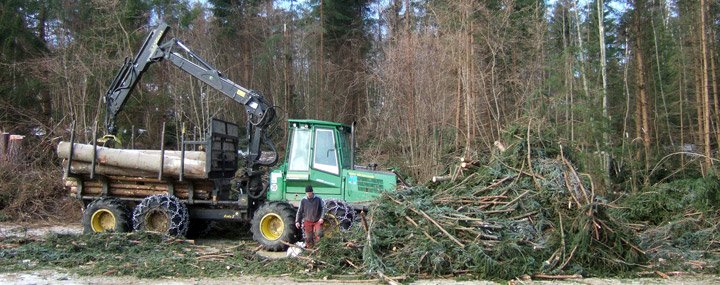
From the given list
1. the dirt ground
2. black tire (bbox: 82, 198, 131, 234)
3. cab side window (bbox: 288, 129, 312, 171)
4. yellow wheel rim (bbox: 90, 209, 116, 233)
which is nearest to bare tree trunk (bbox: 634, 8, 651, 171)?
the dirt ground

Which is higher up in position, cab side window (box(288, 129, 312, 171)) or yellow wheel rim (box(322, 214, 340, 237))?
cab side window (box(288, 129, 312, 171))

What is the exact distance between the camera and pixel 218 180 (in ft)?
40.4

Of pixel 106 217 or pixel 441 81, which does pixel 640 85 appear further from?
pixel 106 217

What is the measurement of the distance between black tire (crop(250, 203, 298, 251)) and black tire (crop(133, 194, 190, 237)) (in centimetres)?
147

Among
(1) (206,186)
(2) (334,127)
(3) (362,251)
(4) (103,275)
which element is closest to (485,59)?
(2) (334,127)

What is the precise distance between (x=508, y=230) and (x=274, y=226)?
178 inches

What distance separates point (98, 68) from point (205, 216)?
1255cm

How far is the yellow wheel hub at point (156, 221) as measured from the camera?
11.9 meters

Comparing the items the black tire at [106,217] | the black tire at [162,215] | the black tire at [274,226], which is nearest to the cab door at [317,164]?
the black tire at [274,226]

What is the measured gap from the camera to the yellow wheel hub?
38.9 ft

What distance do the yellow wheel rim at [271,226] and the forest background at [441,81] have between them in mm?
6687

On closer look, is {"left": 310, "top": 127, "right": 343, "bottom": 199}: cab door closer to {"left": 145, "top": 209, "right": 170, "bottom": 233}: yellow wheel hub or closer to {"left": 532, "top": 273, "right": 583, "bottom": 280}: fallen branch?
{"left": 145, "top": 209, "right": 170, "bottom": 233}: yellow wheel hub

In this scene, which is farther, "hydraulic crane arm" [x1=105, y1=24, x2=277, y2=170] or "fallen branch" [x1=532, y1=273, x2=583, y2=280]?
"hydraulic crane arm" [x1=105, y1=24, x2=277, y2=170]

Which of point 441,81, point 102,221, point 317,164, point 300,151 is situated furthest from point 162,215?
point 441,81
